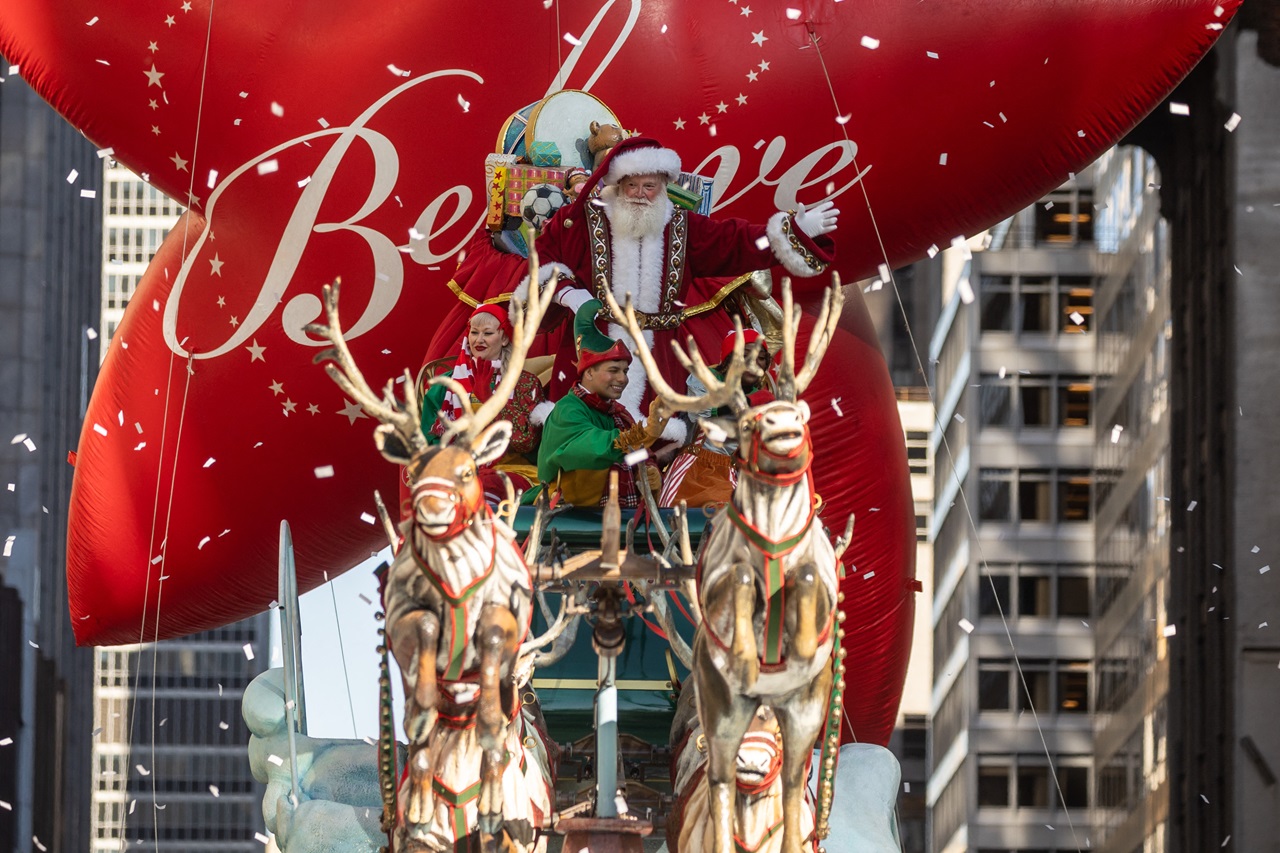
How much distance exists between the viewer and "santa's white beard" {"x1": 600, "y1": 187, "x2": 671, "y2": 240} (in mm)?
6488

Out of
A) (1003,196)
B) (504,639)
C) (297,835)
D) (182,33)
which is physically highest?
(182,33)

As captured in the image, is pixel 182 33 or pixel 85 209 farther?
pixel 85 209

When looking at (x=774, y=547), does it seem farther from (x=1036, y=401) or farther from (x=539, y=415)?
(x=1036, y=401)

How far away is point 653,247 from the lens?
21.4ft

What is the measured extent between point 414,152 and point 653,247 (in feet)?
5.50

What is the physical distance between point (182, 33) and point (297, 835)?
103 inches

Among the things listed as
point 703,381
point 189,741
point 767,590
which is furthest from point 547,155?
point 189,741

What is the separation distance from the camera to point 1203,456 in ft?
30.7

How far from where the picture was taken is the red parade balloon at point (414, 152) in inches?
306

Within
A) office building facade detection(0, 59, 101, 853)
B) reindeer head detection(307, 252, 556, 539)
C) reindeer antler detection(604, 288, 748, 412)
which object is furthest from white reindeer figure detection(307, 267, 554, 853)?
office building facade detection(0, 59, 101, 853)

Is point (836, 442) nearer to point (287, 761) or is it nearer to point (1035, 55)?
point (1035, 55)

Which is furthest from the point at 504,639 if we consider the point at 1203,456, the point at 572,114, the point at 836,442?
the point at 1203,456

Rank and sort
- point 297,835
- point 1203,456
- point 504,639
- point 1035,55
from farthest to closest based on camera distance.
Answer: point 1203,456
point 1035,55
point 297,835
point 504,639

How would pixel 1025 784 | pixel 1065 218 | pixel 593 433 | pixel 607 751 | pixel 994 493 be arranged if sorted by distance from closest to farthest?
pixel 607 751 → pixel 593 433 → pixel 994 493 → pixel 1025 784 → pixel 1065 218
